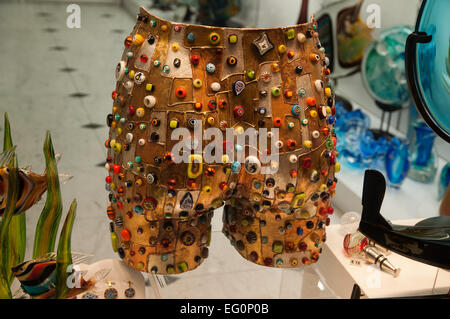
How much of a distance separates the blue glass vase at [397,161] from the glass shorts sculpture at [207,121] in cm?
102

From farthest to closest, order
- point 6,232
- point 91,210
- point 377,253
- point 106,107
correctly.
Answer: point 106,107, point 91,210, point 377,253, point 6,232

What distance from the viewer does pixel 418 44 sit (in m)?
1.12

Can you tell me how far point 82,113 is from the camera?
2.10m

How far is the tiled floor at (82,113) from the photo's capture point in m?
1.37

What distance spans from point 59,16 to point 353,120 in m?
1.22

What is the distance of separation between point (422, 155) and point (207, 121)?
4.50 ft

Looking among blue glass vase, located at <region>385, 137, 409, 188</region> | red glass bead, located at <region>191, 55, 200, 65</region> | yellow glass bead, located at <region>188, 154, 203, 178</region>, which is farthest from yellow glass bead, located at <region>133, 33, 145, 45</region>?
blue glass vase, located at <region>385, 137, 409, 188</region>

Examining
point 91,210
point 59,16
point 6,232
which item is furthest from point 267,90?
point 91,210

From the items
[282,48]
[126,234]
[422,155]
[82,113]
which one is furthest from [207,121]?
[422,155]

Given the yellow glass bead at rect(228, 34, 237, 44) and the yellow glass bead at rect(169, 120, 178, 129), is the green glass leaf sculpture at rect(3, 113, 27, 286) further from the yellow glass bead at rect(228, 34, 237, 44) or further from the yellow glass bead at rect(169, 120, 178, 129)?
the yellow glass bead at rect(228, 34, 237, 44)

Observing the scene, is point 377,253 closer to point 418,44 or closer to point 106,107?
point 418,44

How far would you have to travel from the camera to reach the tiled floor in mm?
1373

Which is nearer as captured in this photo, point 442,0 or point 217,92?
point 217,92

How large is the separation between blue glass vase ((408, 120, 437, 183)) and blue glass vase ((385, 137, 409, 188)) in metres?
0.05
